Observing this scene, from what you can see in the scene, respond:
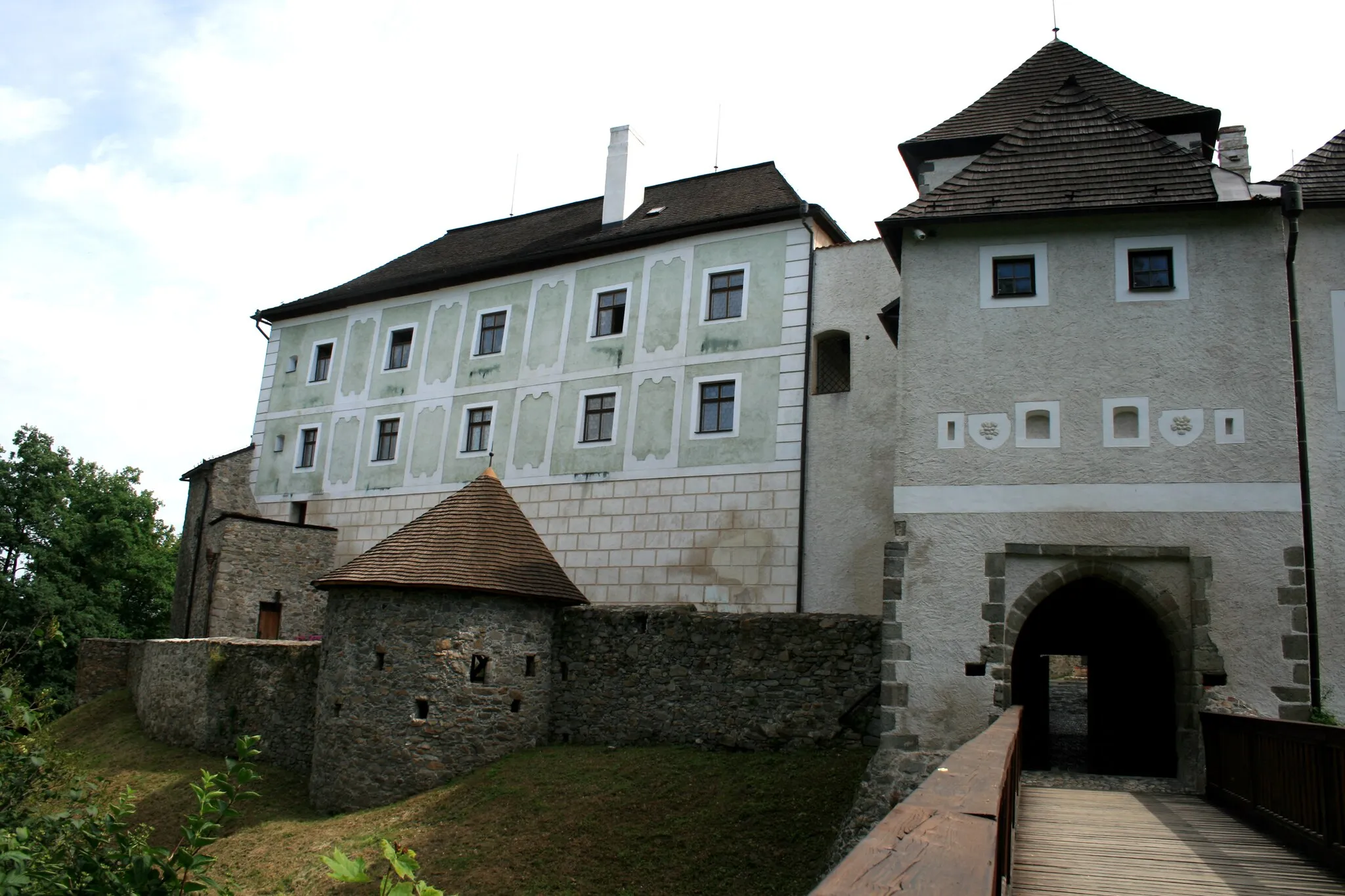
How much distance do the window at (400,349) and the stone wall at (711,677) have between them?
11442 millimetres

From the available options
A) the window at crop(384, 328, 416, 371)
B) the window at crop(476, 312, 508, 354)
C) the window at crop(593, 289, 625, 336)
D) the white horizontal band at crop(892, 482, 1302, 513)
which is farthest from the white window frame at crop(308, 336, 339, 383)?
the white horizontal band at crop(892, 482, 1302, 513)

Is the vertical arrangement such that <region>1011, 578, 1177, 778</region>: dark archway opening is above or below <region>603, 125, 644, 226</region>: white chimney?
below

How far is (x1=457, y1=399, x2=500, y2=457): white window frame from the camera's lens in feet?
81.1

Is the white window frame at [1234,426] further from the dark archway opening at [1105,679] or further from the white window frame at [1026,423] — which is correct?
the dark archway opening at [1105,679]

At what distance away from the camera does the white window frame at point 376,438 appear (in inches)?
1036

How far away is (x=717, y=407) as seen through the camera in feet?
71.5

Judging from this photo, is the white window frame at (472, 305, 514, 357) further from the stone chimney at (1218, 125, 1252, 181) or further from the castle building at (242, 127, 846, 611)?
the stone chimney at (1218, 125, 1252, 181)

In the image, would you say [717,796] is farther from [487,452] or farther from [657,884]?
[487,452]

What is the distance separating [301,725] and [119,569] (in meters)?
24.5

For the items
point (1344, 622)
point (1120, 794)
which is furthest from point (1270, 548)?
point (1120, 794)

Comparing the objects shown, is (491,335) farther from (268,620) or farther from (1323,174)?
(1323,174)

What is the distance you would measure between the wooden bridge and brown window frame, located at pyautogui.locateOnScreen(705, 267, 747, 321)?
1368 centimetres

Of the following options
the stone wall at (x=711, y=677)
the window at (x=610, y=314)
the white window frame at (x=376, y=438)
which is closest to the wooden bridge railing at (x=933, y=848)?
the stone wall at (x=711, y=677)

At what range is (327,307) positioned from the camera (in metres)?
29.1
